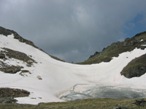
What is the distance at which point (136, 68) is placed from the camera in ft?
346

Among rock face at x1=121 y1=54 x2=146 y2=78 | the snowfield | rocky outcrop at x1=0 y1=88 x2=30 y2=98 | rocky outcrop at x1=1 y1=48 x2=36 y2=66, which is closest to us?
rocky outcrop at x1=0 y1=88 x2=30 y2=98

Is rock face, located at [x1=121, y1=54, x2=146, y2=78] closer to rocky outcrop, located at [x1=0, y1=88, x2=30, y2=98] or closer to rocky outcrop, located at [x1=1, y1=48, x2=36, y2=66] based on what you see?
rocky outcrop, located at [x1=1, y1=48, x2=36, y2=66]

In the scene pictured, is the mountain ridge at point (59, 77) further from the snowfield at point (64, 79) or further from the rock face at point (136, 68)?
the rock face at point (136, 68)

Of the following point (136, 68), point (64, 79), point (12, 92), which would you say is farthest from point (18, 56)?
point (136, 68)

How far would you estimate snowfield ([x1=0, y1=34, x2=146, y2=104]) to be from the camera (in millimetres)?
80938

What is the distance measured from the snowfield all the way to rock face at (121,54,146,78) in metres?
1.97

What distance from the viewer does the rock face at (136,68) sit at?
104125mm

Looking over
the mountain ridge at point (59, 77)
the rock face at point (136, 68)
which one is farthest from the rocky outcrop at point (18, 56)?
the rock face at point (136, 68)

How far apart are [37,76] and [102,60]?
1785 inches

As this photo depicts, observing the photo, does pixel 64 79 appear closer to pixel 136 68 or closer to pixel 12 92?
pixel 136 68

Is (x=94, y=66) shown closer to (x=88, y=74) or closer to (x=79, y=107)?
(x=88, y=74)

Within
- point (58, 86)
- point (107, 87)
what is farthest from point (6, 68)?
point (107, 87)

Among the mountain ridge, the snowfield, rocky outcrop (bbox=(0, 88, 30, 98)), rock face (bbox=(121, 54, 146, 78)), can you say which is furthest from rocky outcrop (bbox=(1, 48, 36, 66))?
rock face (bbox=(121, 54, 146, 78))

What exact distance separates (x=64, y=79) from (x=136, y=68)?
2394 cm
